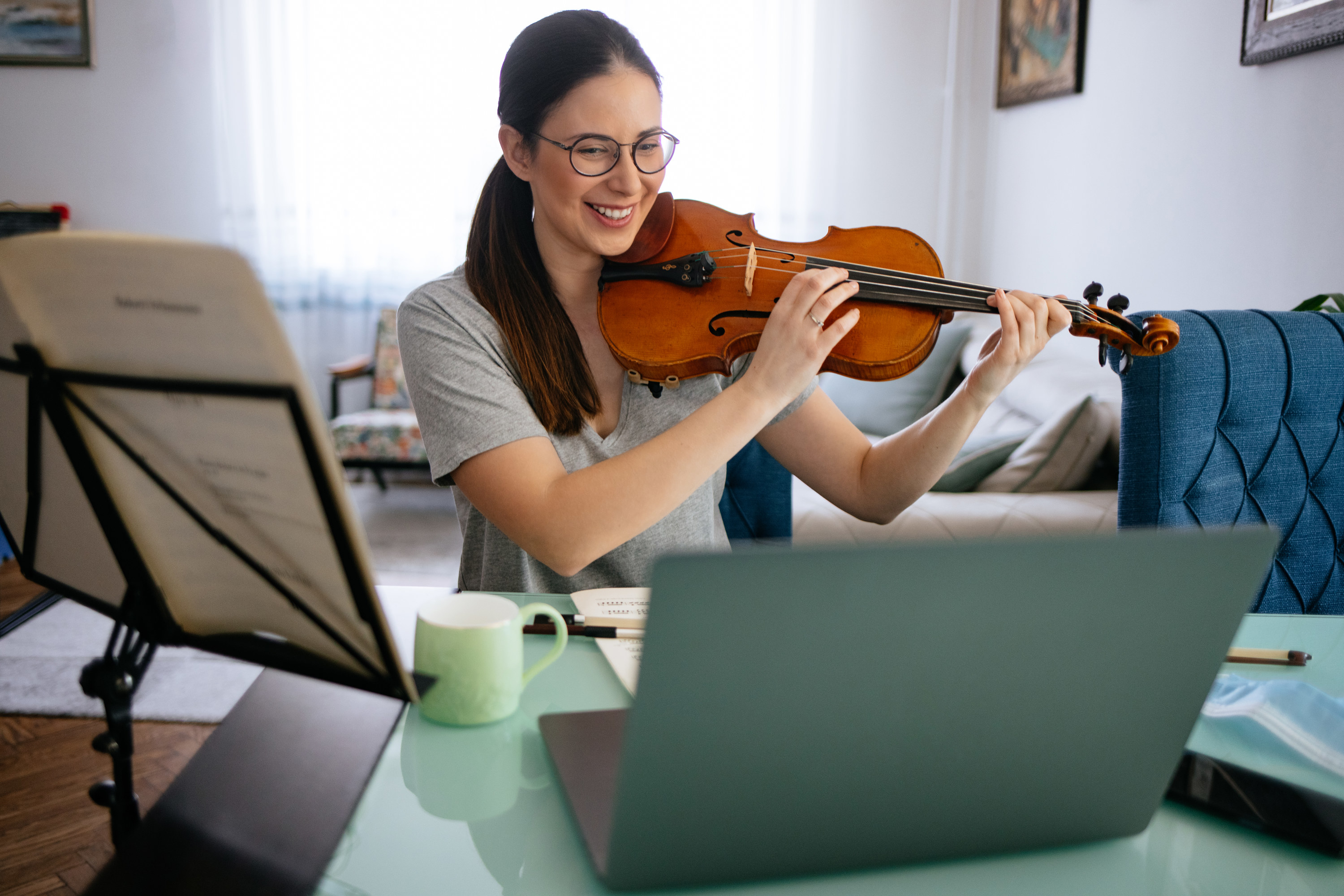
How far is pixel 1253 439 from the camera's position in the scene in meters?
1.16

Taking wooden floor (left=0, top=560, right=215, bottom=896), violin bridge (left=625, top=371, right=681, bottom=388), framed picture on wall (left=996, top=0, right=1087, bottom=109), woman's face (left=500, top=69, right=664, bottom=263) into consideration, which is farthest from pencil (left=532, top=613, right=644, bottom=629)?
framed picture on wall (left=996, top=0, right=1087, bottom=109)

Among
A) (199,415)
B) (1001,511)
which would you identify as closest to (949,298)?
(199,415)

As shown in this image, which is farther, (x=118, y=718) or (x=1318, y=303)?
(x=1318, y=303)

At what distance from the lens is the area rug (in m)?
1.90

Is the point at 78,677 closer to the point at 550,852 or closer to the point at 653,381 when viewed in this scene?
the point at 653,381

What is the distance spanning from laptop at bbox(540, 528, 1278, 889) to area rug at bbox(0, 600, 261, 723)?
1.64 metres

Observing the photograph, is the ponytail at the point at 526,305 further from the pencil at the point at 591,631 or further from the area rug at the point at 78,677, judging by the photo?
the area rug at the point at 78,677

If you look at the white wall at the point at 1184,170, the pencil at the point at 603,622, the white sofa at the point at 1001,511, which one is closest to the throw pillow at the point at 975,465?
the white sofa at the point at 1001,511

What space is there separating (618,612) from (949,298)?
0.56 meters

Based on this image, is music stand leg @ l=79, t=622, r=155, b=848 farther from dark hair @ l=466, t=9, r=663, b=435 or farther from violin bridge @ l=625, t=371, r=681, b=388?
violin bridge @ l=625, t=371, r=681, b=388

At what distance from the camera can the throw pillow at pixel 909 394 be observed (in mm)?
3133

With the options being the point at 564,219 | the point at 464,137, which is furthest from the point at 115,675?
the point at 464,137

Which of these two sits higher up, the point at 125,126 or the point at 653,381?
the point at 125,126

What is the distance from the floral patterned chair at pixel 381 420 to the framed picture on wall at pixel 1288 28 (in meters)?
2.68
